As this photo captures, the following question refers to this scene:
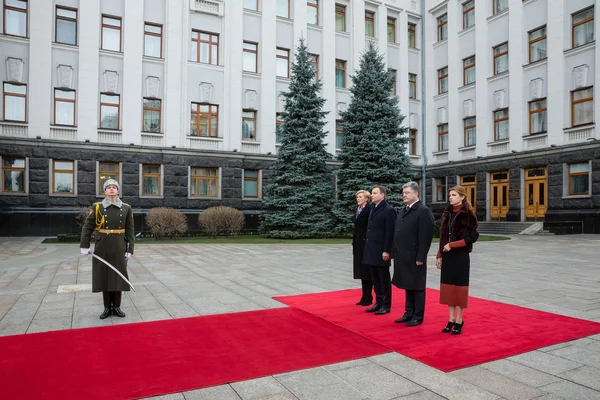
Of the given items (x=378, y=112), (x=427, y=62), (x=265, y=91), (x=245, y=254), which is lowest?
(x=245, y=254)

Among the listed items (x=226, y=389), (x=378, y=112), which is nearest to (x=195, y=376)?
(x=226, y=389)

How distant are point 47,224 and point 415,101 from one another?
83.5 ft

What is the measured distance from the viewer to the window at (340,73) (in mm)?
30578

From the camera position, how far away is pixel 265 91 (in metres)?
27.7

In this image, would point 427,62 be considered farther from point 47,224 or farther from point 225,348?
point 225,348

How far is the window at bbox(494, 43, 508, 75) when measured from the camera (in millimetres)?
28391

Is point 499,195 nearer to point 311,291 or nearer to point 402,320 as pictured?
point 311,291

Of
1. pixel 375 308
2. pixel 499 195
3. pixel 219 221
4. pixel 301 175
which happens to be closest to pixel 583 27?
pixel 499 195

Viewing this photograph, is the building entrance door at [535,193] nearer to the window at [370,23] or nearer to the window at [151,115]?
the window at [370,23]

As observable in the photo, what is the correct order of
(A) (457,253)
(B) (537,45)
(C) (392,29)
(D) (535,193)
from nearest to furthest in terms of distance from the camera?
(A) (457,253), (D) (535,193), (B) (537,45), (C) (392,29)

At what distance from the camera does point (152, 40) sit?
25406 millimetres

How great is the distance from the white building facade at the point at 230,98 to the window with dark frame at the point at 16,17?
0.07 meters

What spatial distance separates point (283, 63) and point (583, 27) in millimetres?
Answer: 16761

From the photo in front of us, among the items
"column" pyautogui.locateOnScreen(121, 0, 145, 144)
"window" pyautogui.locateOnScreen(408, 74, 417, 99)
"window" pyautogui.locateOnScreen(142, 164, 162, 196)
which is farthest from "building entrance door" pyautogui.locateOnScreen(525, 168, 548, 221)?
"column" pyautogui.locateOnScreen(121, 0, 145, 144)
